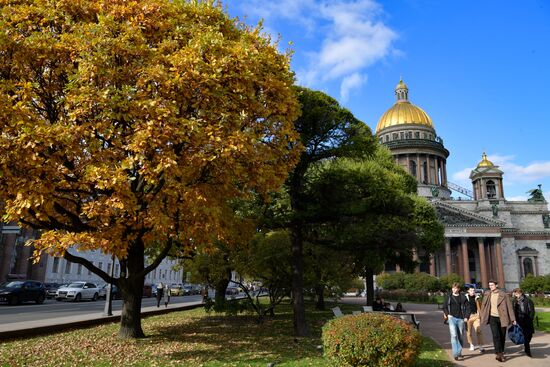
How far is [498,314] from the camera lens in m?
11.0

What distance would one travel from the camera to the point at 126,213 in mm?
9930

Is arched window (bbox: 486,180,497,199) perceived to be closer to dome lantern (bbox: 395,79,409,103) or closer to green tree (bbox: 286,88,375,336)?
dome lantern (bbox: 395,79,409,103)

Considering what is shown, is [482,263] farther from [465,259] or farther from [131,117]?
[131,117]

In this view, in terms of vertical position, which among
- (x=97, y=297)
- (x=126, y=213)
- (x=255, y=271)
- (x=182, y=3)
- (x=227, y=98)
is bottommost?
(x=97, y=297)

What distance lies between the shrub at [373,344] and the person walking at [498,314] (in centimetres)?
369

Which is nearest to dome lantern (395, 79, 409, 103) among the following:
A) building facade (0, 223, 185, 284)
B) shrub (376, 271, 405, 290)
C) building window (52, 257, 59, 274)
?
shrub (376, 271, 405, 290)

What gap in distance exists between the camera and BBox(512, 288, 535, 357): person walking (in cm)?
1134

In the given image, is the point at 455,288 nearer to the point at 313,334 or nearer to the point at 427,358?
the point at 427,358

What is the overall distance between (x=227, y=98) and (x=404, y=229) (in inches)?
491

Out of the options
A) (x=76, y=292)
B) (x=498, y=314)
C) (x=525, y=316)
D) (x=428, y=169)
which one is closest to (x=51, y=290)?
(x=76, y=292)

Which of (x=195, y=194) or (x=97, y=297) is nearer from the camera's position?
(x=195, y=194)

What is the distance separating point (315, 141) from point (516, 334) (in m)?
8.63

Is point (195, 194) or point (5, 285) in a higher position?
point (195, 194)

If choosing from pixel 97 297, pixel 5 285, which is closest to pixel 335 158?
pixel 5 285
